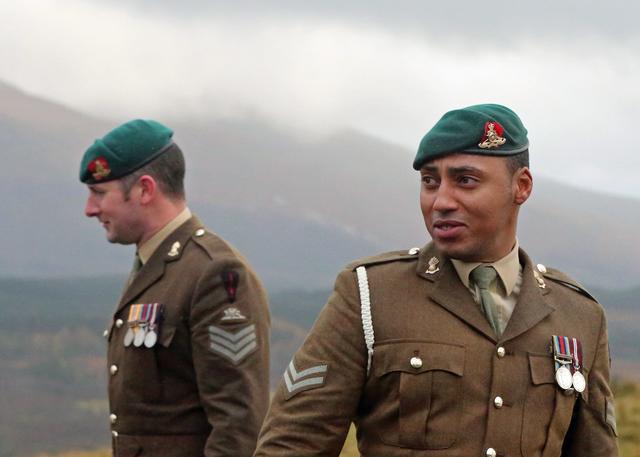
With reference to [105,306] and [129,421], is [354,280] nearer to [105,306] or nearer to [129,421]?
[129,421]

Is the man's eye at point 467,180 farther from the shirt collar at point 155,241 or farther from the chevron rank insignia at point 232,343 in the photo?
the shirt collar at point 155,241

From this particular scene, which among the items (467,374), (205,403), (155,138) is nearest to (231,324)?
(205,403)

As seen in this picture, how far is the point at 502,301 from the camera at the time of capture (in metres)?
3.08

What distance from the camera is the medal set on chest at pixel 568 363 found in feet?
9.82

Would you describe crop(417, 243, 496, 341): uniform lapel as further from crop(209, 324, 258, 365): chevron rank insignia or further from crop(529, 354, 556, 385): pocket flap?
crop(209, 324, 258, 365): chevron rank insignia

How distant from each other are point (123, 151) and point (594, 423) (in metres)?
2.27

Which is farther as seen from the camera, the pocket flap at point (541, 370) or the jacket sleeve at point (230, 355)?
the jacket sleeve at point (230, 355)

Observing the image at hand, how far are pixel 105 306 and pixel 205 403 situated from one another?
3215 centimetres

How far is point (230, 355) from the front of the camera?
4.26 metres

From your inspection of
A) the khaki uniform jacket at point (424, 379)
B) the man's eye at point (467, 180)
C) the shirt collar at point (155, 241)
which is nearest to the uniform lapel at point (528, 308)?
the khaki uniform jacket at point (424, 379)

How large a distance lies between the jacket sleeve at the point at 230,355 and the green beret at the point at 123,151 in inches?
22.2

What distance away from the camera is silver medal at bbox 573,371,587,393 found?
303cm

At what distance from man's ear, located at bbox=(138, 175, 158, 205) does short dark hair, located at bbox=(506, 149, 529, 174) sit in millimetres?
1917

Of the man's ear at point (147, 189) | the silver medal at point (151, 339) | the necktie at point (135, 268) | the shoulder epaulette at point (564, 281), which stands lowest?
the silver medal at point (151, 339)
